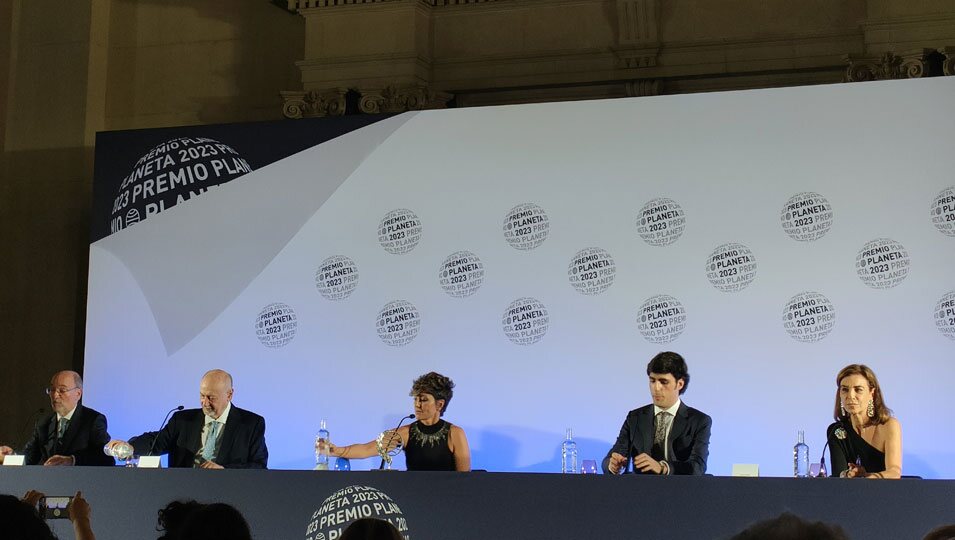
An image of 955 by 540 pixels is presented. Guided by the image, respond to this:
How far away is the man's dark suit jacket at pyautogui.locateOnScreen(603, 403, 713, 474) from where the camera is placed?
201 inches

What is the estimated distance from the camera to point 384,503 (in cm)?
378

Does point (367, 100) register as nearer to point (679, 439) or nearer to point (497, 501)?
point (679, 439)

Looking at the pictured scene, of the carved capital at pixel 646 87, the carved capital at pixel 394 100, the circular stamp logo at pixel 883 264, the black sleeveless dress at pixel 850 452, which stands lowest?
the black sleeveless dress at pixel 850 452

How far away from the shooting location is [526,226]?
669 centimetres

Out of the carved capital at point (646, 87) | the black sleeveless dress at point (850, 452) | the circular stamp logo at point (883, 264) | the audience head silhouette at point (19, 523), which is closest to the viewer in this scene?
the audience head silhouette at point (19, 523)

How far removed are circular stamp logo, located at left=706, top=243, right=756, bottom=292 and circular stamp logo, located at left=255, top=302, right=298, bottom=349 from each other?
2.33 m

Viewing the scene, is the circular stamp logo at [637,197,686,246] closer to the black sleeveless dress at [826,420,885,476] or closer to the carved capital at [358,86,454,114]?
the carved capital at [358,86,454,114]

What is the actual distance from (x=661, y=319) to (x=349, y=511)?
3.05 metres

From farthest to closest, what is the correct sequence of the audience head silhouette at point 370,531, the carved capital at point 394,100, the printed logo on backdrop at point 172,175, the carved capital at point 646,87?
1. the carved capital at point 646,87
2. the carved capital at point 394,100
3. the printed logo on backdrop at point 172,175
4. the audience head silhouette at point 370,531

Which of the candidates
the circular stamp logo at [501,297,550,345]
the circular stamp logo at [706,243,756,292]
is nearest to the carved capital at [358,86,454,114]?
the circular stamp logo at [501,297,550,345]

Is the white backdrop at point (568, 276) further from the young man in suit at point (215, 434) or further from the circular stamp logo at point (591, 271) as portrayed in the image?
the young man in suit at point (215, 434)

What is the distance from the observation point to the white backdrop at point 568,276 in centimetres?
621

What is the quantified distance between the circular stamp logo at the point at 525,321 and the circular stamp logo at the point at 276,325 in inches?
48.2

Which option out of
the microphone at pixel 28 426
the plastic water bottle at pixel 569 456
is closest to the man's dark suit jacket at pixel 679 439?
the plastic water bottle at pixel 569 456
